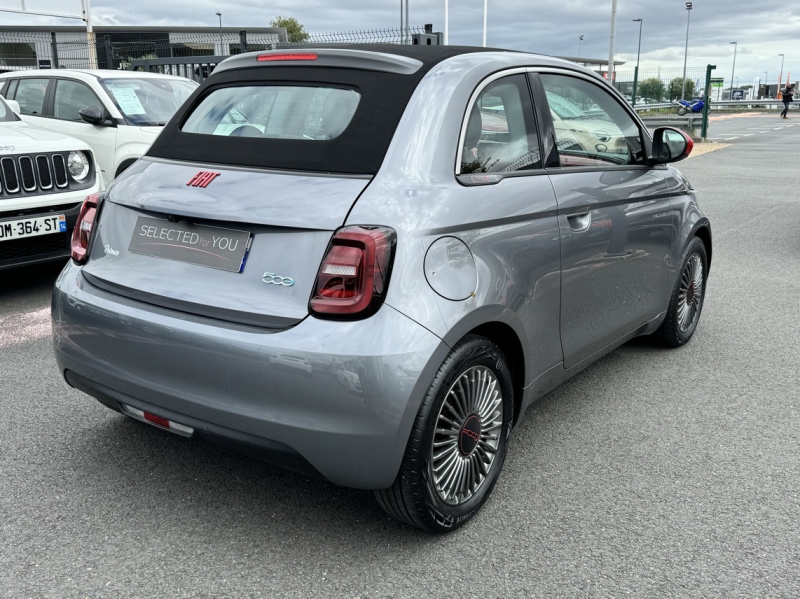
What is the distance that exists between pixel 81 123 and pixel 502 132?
22.5 feet

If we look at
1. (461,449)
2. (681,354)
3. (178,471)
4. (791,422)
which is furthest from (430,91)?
(681,354)

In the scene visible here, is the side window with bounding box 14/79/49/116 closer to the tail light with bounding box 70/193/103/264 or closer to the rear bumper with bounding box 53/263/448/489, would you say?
the tail light with bounding box 70/193/103/264

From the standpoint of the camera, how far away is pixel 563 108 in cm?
361

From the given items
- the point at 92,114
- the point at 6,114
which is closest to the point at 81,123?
the point at 92,114

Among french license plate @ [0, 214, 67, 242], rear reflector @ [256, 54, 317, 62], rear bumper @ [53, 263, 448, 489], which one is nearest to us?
rear bumper @ [53, 263, 448, 489]

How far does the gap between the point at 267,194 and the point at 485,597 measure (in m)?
1.50

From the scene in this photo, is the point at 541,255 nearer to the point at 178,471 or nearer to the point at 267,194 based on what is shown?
the point at 267,194

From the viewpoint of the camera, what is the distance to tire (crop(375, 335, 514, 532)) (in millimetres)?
2639

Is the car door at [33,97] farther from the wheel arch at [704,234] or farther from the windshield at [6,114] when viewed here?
the wheel arch at [704,234]

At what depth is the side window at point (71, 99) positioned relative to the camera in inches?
346

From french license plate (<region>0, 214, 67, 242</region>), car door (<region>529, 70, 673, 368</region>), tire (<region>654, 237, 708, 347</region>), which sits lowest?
tire (<region>654, 237, 708, 347</region>)

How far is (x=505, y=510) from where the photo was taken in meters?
3.08

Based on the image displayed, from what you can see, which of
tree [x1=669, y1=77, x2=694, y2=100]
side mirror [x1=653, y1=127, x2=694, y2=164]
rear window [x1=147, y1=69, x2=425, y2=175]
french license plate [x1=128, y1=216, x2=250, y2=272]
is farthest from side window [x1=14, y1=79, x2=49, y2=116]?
tree [x1=669, y1=77, x2=694, y2=100]

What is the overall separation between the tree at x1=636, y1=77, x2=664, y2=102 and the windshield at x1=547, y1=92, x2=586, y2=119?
44009 mm
